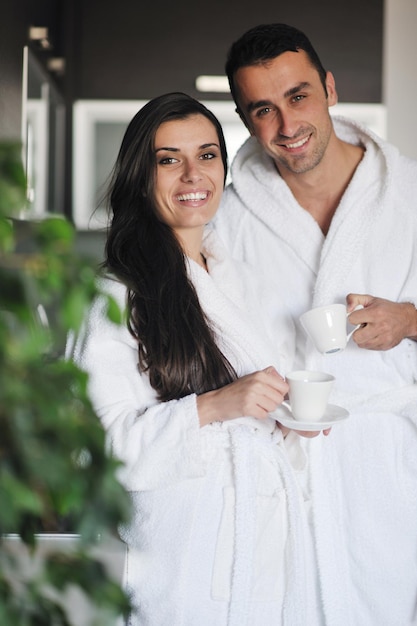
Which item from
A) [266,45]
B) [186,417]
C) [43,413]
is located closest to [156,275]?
[186,417]

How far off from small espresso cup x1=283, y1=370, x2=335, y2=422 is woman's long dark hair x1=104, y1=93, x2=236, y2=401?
185mm

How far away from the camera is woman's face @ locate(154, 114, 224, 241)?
1.78m

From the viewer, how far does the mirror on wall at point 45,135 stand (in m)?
3.66

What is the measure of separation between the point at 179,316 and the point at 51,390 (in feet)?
3.99

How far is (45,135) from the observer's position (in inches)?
160

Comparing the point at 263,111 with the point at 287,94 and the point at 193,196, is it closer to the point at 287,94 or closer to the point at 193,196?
the point at 287,94

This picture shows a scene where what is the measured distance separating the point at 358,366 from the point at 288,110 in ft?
1.93

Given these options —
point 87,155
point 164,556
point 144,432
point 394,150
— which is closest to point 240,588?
point 164,556

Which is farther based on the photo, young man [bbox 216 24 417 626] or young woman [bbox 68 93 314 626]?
young man [bbox 216 24 417 626]

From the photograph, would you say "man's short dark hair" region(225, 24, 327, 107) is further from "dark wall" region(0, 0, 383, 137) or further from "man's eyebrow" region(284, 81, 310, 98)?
"dark wall" region(0, 0, 383, 137)

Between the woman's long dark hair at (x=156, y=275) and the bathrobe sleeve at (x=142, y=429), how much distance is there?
2.7 inches

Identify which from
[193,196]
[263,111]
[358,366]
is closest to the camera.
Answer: [193,196]

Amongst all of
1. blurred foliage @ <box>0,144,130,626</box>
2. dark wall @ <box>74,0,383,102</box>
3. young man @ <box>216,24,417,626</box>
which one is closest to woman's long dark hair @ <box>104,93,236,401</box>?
young man @ <box>216,24,417,626</box>

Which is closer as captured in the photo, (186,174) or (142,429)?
(142,429)
